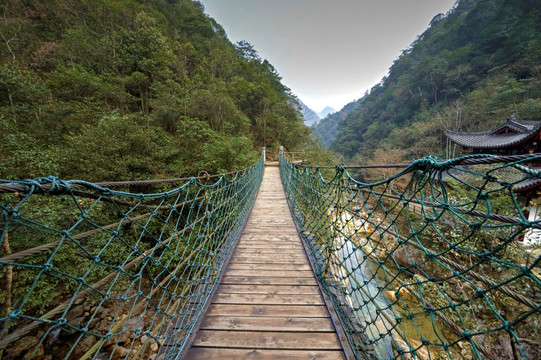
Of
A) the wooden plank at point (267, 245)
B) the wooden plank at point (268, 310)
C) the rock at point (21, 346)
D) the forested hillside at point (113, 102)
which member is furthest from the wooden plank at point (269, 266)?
the rock at point (21, 346)

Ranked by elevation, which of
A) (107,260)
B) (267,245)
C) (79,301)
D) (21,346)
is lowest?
(21,346)

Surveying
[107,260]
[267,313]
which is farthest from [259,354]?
[107,260]

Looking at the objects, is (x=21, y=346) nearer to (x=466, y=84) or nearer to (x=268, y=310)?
(x=268, y=310)

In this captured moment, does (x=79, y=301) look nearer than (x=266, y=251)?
No

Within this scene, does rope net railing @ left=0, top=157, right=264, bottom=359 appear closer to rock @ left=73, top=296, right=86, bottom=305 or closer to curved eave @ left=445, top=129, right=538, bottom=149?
rock @ left=73, top=296, right=86, bottom=305

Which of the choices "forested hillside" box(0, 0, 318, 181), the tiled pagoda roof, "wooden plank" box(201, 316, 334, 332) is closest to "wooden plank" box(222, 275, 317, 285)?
"wooden plank" box(201, 316, 334, 332)

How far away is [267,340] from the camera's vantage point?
47.7 inches

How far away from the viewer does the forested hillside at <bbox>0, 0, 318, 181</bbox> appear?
13.8ft

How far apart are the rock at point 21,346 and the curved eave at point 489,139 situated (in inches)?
502

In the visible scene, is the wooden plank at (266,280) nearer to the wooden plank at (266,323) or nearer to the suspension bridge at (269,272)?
the suspension bridge at (269,272)

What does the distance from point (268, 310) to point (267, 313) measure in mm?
24

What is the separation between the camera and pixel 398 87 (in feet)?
75.8

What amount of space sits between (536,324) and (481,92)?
627 inches

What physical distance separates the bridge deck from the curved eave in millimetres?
8674
